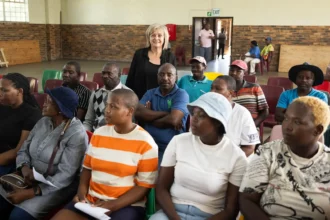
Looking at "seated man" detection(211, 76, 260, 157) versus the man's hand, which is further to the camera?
→ "seated man" detection(211, 76, 260, 157)

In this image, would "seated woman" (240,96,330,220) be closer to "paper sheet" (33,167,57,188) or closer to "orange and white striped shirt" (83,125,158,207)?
"orange and white striped shirt" (83,125,158,207)

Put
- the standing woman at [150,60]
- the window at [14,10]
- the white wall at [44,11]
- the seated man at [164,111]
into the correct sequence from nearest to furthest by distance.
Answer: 1. the seated man at [164,111]
2. the standing woman at [150,60]
3. the window at [14,10]
4. the white wall at [44,11]

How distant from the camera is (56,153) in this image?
2371mm

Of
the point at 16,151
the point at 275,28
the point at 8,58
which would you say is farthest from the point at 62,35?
the point at 16,151

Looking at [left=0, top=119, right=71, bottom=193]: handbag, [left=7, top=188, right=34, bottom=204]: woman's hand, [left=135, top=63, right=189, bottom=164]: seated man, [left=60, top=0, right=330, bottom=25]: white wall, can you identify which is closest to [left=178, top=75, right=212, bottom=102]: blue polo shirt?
[left=135, top=63, right=189, bottom=164]: seated man

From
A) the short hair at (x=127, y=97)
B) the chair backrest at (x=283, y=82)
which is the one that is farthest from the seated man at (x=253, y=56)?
the short hair at (x=127, y=97)

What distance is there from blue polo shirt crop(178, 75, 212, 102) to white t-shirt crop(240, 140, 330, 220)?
7.01 ft

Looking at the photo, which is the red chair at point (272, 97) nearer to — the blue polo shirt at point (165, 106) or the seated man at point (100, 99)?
the blue polo shirt at point (165, 106)

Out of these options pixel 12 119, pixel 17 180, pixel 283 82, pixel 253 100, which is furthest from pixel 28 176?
pixel 283 82

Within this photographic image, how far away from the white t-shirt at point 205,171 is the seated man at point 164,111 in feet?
3.17

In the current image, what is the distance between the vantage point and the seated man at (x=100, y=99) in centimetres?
349

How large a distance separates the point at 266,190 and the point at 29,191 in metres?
1.59

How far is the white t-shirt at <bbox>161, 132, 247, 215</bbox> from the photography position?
6.22 feet

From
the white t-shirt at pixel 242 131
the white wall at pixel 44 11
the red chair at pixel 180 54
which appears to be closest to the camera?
the white t-shirt at pixel 242 131
